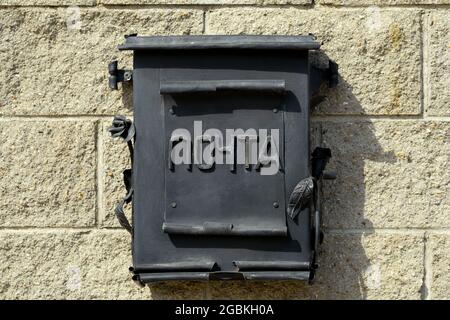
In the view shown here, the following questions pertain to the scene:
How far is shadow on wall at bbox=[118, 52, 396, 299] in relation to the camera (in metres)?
3.07

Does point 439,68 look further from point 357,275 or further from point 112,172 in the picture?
point 112,172

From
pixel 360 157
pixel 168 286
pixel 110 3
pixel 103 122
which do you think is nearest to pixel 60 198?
pixel 103 122

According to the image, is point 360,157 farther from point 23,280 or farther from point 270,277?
point 23,280

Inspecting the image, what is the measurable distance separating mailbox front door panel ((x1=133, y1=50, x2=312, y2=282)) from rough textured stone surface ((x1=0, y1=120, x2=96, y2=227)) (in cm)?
32

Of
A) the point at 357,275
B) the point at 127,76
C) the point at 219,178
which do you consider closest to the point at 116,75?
Answer: the point at 127,76

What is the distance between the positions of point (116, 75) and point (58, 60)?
278mm

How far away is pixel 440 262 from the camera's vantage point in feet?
10.0

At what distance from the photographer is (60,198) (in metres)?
3.10

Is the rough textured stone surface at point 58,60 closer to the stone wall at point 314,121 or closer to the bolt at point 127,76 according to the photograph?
the stone wall at point 314,121

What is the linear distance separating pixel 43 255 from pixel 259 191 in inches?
39.1

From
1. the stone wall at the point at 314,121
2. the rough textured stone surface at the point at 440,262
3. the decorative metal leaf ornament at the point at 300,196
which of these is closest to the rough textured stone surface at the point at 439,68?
the stone wall at the point at 314,121

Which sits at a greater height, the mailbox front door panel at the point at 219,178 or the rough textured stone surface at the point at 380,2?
the rough textured stone surface at the point at 380,2

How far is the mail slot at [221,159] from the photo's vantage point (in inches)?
113

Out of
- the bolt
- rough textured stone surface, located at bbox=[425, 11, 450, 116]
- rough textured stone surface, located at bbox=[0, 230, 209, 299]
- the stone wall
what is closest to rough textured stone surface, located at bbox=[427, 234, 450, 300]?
the stone wall
